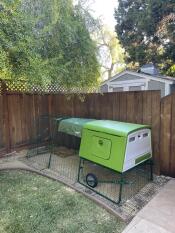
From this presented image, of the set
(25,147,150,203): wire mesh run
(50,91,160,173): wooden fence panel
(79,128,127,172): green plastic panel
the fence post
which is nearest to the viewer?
(79,128,127,172): green plastic panel

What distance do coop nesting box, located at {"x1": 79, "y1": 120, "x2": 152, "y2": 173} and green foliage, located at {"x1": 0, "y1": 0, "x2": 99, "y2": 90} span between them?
111 cm

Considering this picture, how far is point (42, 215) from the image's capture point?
261 cm

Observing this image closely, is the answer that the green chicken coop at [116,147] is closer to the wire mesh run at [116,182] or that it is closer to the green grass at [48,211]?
the wire mesh run at [116,182]

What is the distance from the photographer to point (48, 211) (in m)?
2.69

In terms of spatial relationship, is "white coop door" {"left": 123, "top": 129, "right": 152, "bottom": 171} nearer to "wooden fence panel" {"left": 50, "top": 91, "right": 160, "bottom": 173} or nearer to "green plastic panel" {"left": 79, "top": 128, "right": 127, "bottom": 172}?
"green plastic panel" {"left": 79, "top": 128, "right": 127, "bottom": 172}

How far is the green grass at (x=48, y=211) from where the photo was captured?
2.39m

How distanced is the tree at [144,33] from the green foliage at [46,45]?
839 centimetres

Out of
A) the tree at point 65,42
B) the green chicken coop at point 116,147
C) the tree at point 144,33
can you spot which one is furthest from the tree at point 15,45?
the tree at point 144,33

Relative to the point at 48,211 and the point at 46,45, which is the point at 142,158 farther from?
the point at 46,45

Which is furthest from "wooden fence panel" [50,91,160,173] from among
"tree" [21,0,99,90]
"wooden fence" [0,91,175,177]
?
"tree" [21,0,99,90]

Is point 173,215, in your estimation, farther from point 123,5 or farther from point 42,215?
point 123,5

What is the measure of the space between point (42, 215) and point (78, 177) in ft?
3.24

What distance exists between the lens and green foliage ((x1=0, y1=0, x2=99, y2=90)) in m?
2.63

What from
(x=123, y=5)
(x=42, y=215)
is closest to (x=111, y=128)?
(x=42, y=215)
